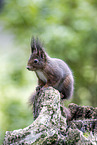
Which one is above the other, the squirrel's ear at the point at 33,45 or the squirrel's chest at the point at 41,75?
the squirrel's ear at the point at 33,45

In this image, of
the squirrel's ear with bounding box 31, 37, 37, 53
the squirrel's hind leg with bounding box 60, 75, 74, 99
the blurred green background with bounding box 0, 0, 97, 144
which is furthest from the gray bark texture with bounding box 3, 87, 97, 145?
the blurred green background with bounding box 0, 0, 97, 144

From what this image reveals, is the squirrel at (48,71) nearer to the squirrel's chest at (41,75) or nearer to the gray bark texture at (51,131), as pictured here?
the squirrel's chest at (41,75)

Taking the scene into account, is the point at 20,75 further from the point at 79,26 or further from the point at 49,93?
the point at 49,93

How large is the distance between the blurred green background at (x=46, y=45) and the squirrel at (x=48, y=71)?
6.15 feet

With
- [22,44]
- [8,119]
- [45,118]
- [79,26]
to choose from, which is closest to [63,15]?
[79,26]

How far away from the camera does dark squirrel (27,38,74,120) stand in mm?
2521

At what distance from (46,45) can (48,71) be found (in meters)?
2.02

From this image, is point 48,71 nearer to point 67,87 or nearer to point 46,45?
point 67,87

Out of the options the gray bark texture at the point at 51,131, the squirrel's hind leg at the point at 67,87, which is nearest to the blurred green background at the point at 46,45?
the squirrel's hind leg at the point at 67,87

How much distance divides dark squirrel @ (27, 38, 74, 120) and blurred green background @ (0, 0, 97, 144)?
187 centimetres

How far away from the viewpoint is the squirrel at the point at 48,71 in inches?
99.3

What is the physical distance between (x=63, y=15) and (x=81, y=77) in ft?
3.68

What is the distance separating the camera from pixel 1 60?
4988 mm

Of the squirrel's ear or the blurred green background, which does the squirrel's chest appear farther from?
the blurred green background
